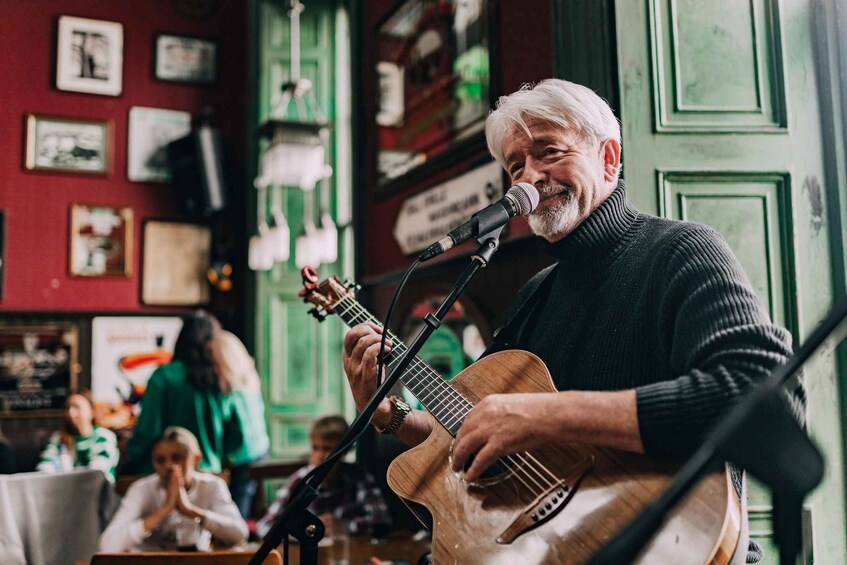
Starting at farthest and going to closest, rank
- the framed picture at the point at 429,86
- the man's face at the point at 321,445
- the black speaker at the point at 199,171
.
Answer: the black speaker at the point at 199,171 < the man's face at the point at 321,445 < the framed picture at the point at 429,86

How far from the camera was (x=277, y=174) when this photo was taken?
5.19 m

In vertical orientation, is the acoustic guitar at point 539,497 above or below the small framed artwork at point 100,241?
below

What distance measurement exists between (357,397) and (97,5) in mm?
5866

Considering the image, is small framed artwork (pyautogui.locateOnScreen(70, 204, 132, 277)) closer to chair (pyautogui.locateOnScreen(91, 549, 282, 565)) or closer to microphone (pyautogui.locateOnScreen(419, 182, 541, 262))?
chair (pyautogui.locateOnScreen(91, 549, 282, 565))

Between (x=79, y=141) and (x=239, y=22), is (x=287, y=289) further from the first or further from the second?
(x=239, y=22)

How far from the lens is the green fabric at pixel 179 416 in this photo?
12.6 feet

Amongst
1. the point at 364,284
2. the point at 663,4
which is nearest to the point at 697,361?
the point at 663,4

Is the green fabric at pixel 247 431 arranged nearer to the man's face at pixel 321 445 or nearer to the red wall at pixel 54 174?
the man's face at pixel 321 445

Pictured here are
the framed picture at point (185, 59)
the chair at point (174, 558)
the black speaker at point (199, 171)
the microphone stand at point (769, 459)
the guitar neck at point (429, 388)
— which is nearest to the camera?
the microphone stand at point (769, 459)

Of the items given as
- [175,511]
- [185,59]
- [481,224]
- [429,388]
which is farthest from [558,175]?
[185,59]

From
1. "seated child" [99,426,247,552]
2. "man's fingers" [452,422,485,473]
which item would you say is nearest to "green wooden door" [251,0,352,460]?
"seated child" [99,426,247,552]

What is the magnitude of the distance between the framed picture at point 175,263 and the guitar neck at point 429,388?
16.0 ft

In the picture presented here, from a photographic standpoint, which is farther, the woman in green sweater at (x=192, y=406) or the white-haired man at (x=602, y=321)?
the woman in green sweater at (x=192, y=406)

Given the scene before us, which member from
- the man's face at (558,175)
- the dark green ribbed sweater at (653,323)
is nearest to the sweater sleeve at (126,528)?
the dark green ribbed sweater at (653,323)
